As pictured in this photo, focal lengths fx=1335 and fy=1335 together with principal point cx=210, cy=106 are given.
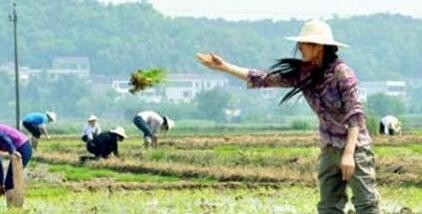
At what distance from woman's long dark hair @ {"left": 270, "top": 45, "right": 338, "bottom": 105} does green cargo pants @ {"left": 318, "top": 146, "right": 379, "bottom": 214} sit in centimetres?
40

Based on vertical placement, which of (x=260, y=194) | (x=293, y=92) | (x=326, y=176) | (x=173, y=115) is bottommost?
(x=173, y=115)

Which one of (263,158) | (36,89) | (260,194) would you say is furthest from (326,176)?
(36,89)

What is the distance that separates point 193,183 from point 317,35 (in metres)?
9.16

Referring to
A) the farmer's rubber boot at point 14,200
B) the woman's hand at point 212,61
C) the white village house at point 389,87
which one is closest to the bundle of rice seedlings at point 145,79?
the farmer's rubber boot at point 14,200

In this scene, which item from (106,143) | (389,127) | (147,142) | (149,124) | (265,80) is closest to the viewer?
(265,80)

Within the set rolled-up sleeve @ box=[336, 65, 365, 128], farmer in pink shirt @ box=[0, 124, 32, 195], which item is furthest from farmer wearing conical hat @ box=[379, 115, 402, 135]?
rolled-up sleeve @ box=[336, 65, 365, 128]

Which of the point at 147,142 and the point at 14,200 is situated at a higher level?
the point at 14,200

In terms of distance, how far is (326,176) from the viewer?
7.96 metres

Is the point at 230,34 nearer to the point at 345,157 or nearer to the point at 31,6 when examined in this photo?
the point at 31,6

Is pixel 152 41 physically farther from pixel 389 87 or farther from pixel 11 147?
pixel 11 147

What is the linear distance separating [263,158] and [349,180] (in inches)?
550

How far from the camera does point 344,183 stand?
795 cm

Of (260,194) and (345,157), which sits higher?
(345,157)

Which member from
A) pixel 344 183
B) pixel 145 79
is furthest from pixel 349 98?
pixel 145 79
